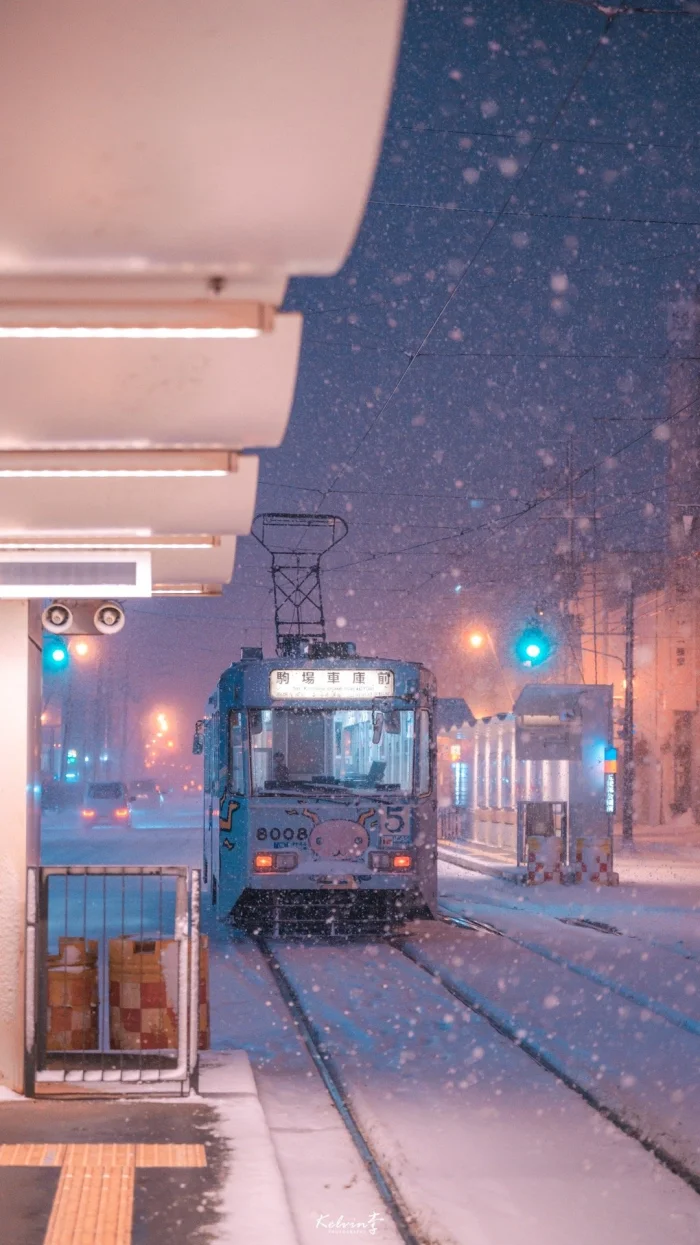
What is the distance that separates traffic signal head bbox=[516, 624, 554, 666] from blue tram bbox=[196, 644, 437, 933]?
7.37m

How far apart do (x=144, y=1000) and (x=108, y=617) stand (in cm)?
309

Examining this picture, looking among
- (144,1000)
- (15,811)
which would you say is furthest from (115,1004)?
(15,811)

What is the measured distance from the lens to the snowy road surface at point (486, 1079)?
758cm

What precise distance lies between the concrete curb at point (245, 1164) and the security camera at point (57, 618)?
333cm

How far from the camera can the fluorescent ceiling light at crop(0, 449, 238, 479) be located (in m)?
7.11

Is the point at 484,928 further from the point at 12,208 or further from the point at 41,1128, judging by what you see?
the point at 12,208

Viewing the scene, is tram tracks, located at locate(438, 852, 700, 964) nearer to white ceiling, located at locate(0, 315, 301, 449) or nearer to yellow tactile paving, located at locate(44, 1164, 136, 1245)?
yellow tactile paving, located at locate(44, 1164, 136, 1245)

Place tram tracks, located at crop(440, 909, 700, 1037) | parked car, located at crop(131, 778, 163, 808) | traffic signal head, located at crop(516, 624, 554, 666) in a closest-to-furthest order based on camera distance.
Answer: tram tracks, located at crop(440, 909, 700, 1037), traffic signal head, located at crop(516, 624, 554, 666), parked car, located at crop(131, 778, 163, 808)

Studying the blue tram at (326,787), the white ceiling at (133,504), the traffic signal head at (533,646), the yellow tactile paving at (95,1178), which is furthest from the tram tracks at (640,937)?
the white ceiling at (133,504)

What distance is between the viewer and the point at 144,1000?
1000 centimetres

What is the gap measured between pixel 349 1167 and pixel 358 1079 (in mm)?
2442

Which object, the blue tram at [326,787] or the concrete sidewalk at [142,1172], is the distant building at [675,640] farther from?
the concrete sidewalk at [142,1172]

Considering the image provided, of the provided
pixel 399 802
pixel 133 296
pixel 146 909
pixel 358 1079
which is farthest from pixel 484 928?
pixel 133 296

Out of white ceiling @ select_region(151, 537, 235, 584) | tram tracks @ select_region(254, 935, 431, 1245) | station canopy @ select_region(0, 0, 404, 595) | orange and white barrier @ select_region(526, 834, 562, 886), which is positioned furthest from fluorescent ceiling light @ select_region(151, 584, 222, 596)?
orange and white barrier @ select_region(526, 834, 562, 886)
